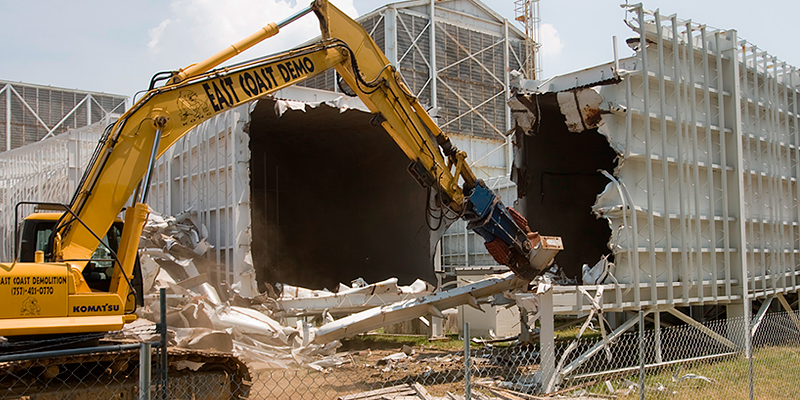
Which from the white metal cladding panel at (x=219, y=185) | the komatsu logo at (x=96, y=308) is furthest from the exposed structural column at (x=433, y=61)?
the komatsu logo at (x=96, y=308)

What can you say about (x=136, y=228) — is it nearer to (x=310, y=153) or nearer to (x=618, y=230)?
(x=618, y=230)

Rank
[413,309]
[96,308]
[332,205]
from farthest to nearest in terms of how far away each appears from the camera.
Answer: [332,205] → [413,309] → [96,308]

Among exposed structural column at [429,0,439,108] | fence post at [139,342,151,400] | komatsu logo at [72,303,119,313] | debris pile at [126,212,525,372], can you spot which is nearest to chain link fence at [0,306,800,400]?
fence post at [139,342,151,400]

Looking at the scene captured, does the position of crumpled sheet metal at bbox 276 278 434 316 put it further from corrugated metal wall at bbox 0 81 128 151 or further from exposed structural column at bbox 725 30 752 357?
corrugated metal wall at bbox 0 81 128 151

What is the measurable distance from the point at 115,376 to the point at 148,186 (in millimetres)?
1959

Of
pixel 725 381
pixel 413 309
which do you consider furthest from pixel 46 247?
pixel 725 381

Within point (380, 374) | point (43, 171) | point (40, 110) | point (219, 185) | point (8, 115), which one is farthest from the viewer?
point (40, 110)

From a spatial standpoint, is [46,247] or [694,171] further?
[694,171]

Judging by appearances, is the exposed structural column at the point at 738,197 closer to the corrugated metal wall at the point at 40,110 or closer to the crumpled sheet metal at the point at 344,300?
Answer: the crumpled sheet metal at the point at 344,300

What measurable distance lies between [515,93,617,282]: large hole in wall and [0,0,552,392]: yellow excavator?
3500mm

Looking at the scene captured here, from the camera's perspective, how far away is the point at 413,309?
10.8 meters

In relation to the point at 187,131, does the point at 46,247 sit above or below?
below

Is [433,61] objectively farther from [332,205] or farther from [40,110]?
[40,110]

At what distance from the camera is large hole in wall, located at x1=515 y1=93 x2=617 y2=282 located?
13555 mm
